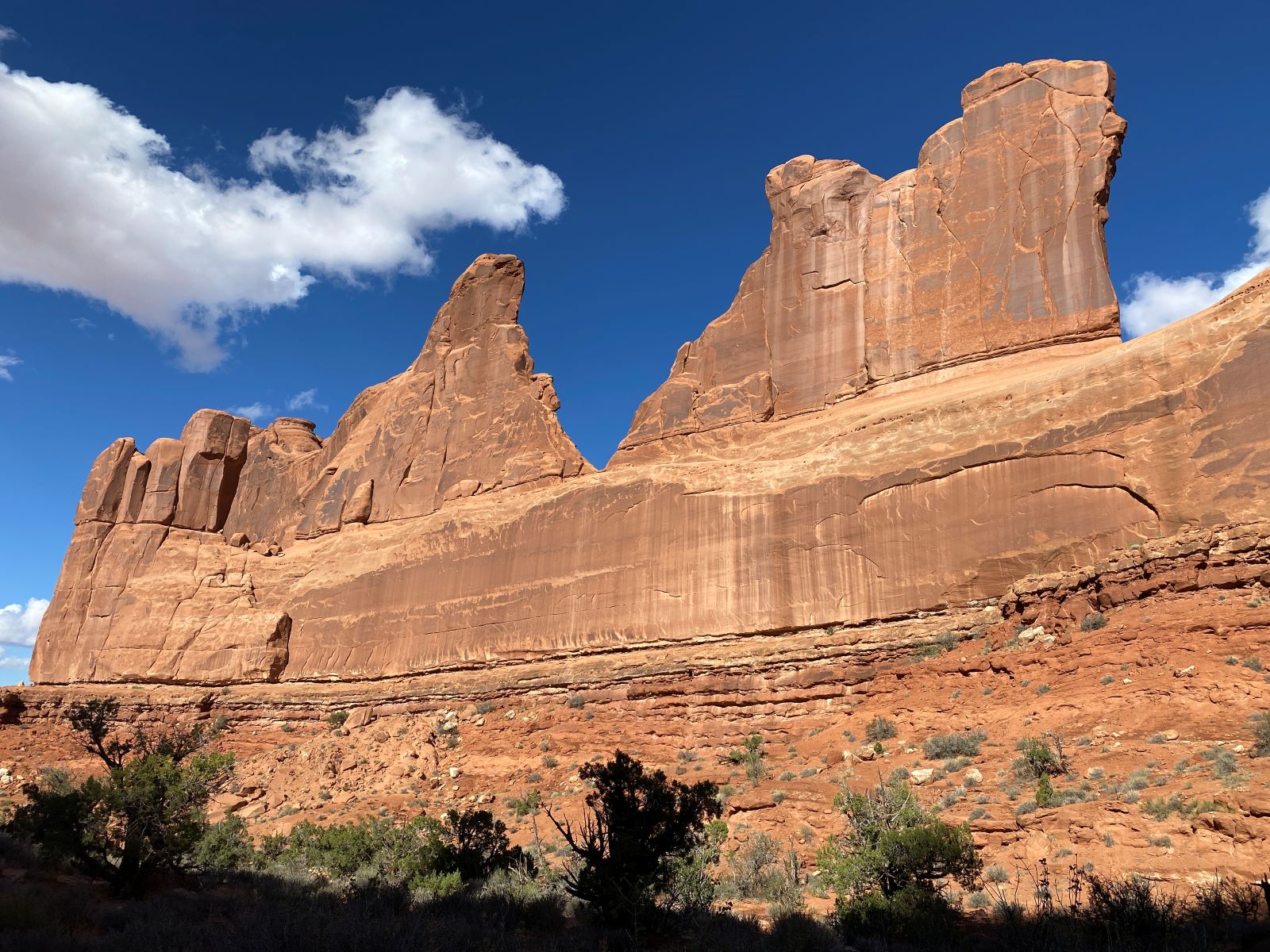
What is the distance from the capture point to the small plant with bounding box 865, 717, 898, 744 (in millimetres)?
17156

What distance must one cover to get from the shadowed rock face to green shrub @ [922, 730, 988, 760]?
15.2 feet

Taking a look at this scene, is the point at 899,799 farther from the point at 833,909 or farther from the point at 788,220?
the point at 788,220

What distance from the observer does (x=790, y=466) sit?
24203 millimetres

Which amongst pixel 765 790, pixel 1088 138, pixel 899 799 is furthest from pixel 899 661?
pixel 1088 138

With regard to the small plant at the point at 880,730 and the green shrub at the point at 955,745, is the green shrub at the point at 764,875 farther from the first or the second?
the small plant at the point at 880,730

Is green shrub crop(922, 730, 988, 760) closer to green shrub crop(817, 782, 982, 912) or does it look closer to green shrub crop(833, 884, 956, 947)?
green shrub crop(817, 782, 982, 912)

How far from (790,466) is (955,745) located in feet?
34.0

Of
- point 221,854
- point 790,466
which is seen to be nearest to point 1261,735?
Result: point 790,466

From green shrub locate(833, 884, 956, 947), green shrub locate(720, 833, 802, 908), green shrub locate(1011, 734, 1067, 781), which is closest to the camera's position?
green shrub locate(833, 884, 956, 947)

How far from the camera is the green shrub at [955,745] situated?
14945 millimetres

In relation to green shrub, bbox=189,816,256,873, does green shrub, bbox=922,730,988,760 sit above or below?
above

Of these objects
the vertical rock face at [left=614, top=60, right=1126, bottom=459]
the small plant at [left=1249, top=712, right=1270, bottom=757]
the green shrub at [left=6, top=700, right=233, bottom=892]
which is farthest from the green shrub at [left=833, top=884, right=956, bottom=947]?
the vertical rock face at [left=614, top=60, right=1126, bottom=459]

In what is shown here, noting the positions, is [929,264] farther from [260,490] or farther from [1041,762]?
[260,490]

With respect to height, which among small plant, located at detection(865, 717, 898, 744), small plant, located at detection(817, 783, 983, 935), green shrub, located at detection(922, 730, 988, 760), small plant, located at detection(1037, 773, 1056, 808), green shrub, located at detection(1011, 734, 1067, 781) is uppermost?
small plant, located at detection(865, 717, 898, 744)
